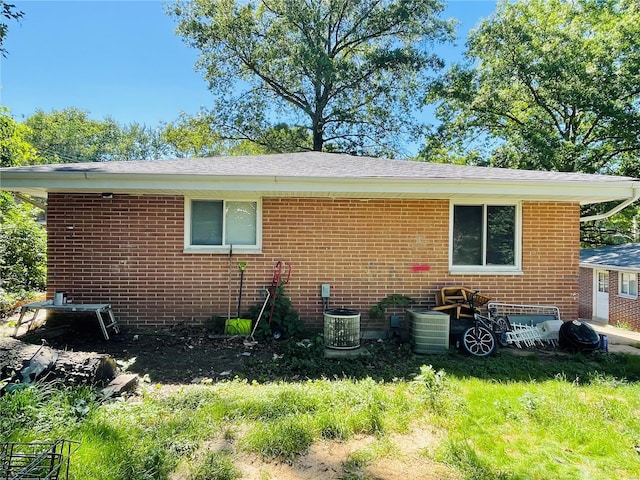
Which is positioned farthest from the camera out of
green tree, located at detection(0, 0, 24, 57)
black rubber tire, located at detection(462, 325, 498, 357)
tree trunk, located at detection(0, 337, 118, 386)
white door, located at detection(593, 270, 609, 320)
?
white door, located at detection(593, 270, 609, 320)

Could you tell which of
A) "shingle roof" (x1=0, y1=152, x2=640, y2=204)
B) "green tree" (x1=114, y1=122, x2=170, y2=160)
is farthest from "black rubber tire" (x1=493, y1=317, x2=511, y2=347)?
"green tree" (x1=114, y1=122, x2=170, y2=160)

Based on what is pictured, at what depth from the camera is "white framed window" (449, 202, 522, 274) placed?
7.07 m

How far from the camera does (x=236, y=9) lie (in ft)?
66.9

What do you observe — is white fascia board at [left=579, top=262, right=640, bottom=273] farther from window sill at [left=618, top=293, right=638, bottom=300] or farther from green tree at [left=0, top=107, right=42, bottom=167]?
green tree at [left=0, top=107, right=42, bottom=167]

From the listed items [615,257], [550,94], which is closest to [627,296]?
[615,257]

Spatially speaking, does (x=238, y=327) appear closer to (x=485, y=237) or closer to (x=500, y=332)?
(x=500, y=332)

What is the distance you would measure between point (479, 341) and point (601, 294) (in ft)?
49.0

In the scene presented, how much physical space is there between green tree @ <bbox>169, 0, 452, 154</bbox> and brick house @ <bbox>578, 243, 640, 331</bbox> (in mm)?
10729

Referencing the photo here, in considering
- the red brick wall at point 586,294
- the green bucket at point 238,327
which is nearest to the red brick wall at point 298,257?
the green bucket at point 238,327

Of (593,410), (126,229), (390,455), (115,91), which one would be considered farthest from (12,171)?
(115,91)

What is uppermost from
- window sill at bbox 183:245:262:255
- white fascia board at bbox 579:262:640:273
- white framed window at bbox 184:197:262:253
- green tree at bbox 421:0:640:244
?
green tree at bbox 421:0:640:244

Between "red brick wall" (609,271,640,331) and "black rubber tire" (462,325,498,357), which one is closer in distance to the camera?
"black rubber tire" (462,325,498,357)

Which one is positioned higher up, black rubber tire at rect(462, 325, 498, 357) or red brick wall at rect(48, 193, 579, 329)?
red brick wall at rect(48, 193, 579, 329)

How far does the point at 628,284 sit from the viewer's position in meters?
15.2
